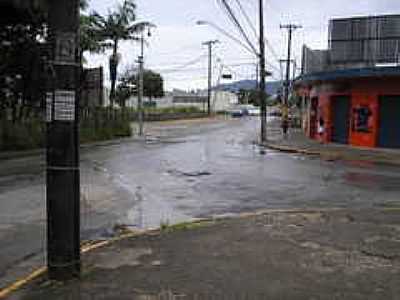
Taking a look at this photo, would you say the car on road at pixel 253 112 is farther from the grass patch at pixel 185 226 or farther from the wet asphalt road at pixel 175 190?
the grass patch at pixel 185 226

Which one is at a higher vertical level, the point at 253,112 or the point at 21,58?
the point at 21,58

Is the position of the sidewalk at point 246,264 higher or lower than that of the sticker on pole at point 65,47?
lower

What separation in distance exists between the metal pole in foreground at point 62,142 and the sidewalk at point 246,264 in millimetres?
361

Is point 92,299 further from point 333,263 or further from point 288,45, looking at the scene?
point 288,45

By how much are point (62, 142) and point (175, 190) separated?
8580 mm

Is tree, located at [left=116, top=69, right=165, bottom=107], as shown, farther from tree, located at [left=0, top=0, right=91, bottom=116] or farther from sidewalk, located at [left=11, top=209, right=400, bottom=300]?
sidewalk, located at [left=11, top=209, right=400, bottom=300]

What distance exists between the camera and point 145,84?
86938 mm

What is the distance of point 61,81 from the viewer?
6.45m

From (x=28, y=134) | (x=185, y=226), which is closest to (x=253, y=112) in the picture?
(x=28, y=134)

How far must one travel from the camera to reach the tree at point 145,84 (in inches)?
2950

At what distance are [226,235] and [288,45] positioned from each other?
57072 mm

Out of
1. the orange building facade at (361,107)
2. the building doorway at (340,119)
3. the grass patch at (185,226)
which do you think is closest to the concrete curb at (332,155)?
the orange building facade at (361,107)

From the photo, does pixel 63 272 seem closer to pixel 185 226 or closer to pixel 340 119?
pixel 185 226

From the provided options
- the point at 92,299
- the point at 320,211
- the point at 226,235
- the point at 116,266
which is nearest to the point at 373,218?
the point at 320,211
